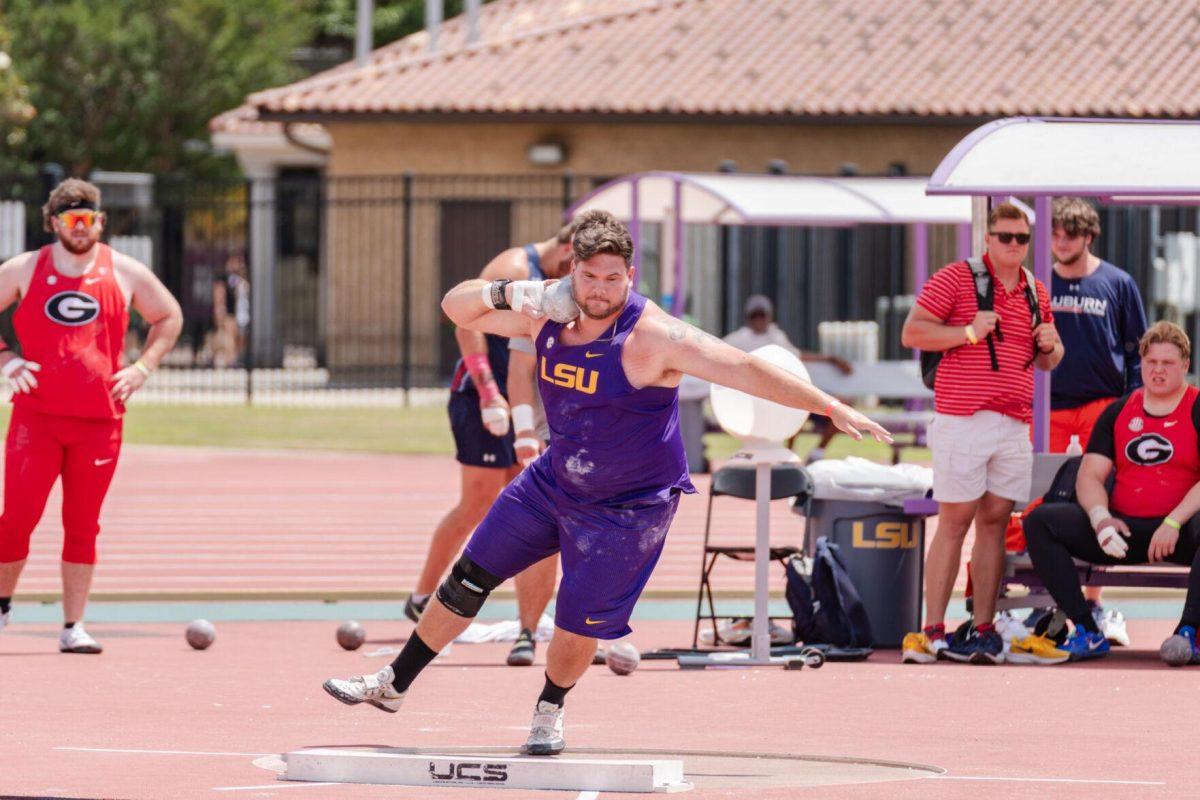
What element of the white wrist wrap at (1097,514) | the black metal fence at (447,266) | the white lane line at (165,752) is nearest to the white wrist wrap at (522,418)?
the white lane line at (165,752)

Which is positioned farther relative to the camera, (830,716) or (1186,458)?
(1186,458)

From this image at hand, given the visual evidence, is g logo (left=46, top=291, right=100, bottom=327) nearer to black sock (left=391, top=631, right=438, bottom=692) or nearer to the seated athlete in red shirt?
the seated athlete in red shirt

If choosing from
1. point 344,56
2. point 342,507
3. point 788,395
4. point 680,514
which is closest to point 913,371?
point 680,514

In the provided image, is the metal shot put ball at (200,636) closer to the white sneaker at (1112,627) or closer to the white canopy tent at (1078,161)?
the white canopy tent at (1078,161)

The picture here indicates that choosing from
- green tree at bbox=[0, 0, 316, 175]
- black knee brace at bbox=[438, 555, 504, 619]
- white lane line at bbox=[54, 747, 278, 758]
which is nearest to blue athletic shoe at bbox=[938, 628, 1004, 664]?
black knee brace at bbox=[438, 555, 504, 619]

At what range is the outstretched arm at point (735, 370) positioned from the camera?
722 cm

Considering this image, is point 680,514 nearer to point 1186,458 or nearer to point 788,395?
point 1186,458

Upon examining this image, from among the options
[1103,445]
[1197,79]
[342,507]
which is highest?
[1197,79]

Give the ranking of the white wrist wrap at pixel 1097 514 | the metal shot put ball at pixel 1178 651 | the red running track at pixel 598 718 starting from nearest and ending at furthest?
the red running track at pixel 598 718
the metal shot put ball at pixel 1178 651
the white wrist wrap at pixel 1097 514

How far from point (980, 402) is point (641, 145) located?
21955 mm

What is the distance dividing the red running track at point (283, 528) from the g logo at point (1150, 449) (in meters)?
3.12

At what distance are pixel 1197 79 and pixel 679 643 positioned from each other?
2234 centimetres

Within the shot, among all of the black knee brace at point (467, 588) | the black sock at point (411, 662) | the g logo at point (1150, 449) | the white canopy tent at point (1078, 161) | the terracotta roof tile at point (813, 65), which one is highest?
the terracotta roof tile at point (813, 65)

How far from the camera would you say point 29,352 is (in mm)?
10227
